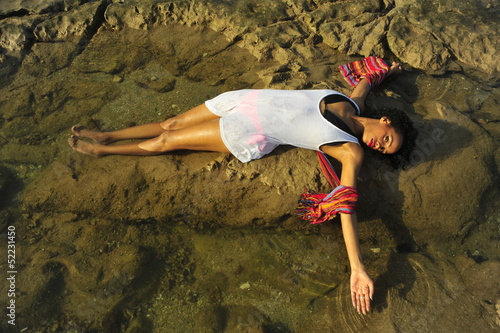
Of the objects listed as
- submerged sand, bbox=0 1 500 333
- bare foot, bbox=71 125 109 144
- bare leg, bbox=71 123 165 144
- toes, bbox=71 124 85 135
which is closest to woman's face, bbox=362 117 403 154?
submerged sand, bbox=0 1 500 333

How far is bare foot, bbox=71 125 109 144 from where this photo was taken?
12.4 feet

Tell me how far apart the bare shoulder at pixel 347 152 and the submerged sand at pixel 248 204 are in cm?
25

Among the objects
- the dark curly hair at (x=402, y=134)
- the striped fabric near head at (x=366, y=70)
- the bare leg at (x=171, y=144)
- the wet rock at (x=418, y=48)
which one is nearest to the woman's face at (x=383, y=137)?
the dark curly hair at (x=402, y=134)

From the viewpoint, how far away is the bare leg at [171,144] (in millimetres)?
3395

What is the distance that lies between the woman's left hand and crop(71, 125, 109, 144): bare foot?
2.80m

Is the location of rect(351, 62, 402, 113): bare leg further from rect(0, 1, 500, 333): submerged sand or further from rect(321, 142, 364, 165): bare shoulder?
rect(321, 142, 364, 165): bare shoulder

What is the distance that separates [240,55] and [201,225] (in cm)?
226

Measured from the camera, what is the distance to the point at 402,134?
332cm

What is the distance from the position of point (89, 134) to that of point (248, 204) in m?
1.88

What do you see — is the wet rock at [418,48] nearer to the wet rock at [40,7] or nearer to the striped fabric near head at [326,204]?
the striped fabric near head at [326,204]

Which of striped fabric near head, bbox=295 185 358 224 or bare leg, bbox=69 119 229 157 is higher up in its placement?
bare leg, bbox=69 119 229 157

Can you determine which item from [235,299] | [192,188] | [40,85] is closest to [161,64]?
[40,85]

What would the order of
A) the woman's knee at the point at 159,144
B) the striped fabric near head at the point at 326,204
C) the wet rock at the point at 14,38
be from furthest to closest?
the wet rock at the point at 14,38, the woman's knee at the point at 159,144, the striped fabric near head at the point at 326,204

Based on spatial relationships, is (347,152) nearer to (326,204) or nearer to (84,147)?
(326,204)
